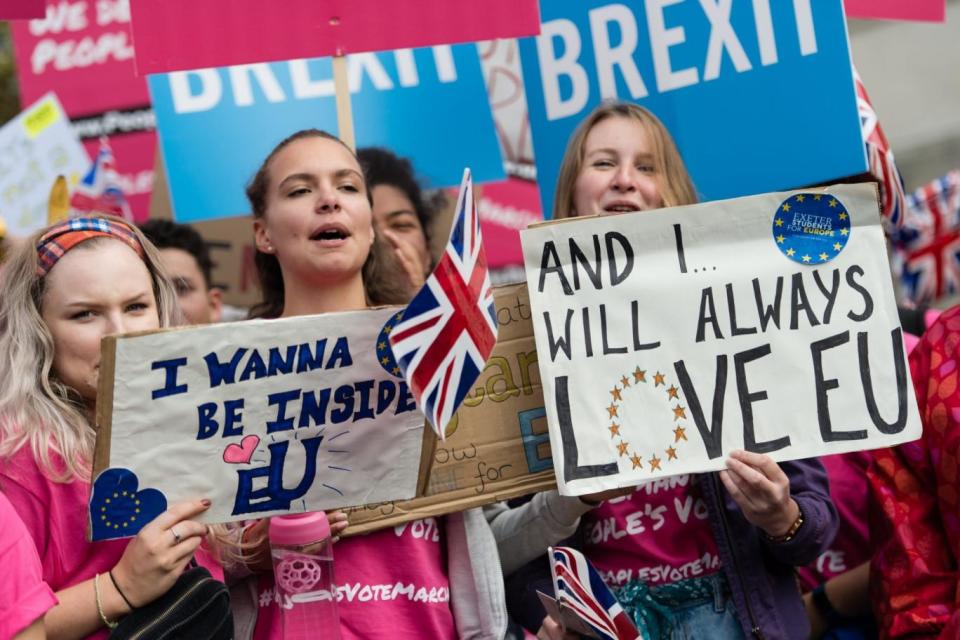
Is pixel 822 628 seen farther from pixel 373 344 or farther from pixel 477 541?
pixel 373 344

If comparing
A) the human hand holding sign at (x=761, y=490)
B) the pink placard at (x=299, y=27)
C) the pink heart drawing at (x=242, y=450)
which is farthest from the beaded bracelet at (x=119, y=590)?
the pink placard at (x=299, y=27)

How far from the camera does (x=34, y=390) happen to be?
Answer: 100.0 inches

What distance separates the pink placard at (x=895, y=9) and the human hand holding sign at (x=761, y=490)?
196 cm

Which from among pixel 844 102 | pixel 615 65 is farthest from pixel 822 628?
pixel 615 65

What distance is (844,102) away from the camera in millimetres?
3615

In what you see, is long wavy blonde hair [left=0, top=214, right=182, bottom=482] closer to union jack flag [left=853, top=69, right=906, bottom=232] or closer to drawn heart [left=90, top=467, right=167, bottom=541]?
drawn heart [left=90, top=467, right=167, bottom=541]

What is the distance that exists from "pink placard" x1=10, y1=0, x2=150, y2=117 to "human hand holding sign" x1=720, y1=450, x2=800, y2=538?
4.21 meters

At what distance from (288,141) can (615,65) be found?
1.30m

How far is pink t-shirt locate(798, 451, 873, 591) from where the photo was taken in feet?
11.6

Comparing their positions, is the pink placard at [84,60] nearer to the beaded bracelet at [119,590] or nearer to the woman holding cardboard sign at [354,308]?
the woman holding cardboard sign at [354,308]

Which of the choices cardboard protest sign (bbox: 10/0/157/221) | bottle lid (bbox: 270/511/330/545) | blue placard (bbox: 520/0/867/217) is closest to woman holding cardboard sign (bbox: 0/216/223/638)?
bottle lid (bbox: 270/511/330/545)

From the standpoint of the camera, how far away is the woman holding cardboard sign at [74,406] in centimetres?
232

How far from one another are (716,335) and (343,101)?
1.15 meters

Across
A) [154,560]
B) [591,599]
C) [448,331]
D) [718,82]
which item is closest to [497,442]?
[591,599]
